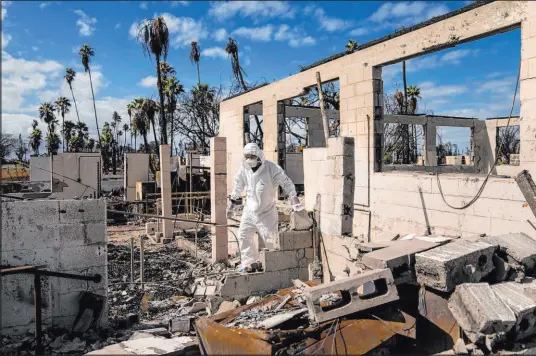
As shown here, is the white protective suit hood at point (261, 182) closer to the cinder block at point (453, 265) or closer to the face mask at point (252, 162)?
the face mask at point (252, 162)

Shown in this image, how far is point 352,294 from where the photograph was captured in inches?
162

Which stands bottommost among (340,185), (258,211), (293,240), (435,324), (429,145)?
(435,324)

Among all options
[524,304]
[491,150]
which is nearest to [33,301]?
[524,304]

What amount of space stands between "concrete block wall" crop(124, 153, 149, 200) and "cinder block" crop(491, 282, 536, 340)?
68.2 feet

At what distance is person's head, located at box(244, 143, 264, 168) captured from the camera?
23.3 feet

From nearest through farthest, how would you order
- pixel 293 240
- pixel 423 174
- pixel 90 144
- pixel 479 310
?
pixel 479 310
pixel 293 240
pixel 423 174
pixel 90 144

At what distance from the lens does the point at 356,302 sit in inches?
160

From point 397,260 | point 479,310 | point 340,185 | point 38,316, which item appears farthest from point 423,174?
point 38,316

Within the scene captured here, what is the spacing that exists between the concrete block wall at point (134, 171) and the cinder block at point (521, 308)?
2078 centimetres

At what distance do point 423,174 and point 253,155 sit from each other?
11.0ft

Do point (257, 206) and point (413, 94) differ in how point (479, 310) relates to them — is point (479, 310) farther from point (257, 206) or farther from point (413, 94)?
point (413, 94)

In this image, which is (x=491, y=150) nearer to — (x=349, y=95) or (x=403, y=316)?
(x=349, y=95)

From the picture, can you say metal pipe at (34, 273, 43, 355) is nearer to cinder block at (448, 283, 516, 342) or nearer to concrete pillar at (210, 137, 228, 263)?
cinder block at (448, 283, 516, 342)

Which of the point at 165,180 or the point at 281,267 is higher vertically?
the point at 165,180
